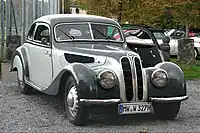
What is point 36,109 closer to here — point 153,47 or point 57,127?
point 57,127

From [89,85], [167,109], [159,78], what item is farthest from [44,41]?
[167,109]

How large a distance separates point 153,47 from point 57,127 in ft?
9.66

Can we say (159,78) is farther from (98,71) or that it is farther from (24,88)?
(24,88)

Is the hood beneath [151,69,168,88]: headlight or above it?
above

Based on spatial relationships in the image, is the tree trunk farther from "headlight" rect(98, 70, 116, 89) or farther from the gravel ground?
"headlight" rect(98, 70, 116, 89)

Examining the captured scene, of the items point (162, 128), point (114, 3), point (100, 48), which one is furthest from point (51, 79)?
point (114, 3)

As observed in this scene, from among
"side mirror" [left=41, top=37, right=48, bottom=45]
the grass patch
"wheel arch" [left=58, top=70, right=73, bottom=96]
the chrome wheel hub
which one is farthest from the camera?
the grass patch

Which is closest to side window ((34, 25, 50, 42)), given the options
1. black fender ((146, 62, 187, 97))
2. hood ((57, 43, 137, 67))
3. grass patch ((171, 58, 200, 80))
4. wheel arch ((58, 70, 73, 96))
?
hood ((57, 43, 137, 67))

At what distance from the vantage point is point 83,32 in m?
8.43

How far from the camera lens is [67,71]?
721 cm

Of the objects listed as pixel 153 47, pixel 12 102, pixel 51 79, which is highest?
pixel 153 47

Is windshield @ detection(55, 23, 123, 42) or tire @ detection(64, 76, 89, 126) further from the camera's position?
windshield @ detection(55, 23, 123, 42)

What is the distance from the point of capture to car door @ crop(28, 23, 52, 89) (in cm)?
834

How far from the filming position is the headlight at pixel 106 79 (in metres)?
6.73
